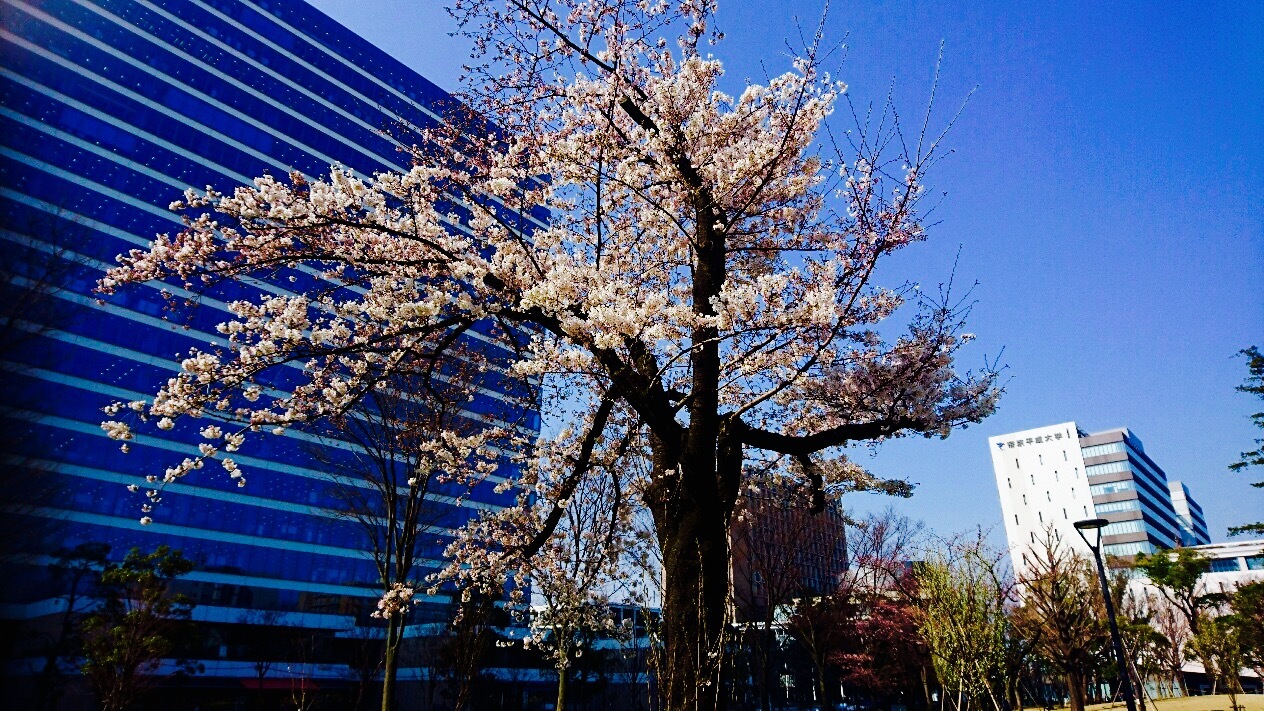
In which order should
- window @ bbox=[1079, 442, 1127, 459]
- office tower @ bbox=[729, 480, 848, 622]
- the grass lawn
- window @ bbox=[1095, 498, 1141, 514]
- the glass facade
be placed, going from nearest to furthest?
1. office tower @ bbox=[729, 480, 848, 622]
2. the grass lawn
3. the glass facade
4. window @ bbox=[1095, 498, 1141, 514]
5. window @ bbox=[1079, 442, 1127, 459]

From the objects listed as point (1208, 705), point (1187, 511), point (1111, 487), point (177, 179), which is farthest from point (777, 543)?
point (1187, 511)

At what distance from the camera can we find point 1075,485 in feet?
265

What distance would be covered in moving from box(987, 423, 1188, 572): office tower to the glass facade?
229ft

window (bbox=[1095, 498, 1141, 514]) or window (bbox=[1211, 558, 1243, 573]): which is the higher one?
window (bbox=[1095, 498, 1141, 514])

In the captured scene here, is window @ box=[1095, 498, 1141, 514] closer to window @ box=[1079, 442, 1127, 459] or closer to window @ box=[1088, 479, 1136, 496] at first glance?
window @ box=[1088, 479, 1136, 496]

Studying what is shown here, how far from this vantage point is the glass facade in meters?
36.6

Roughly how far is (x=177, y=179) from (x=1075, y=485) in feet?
331

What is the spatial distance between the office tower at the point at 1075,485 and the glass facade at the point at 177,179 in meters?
69.8

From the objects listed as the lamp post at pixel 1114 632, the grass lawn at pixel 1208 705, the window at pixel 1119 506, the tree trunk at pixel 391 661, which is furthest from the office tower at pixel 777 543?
the window at pixel 1119 506

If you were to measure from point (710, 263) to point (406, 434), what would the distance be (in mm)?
4563

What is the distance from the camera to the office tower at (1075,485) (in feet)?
258

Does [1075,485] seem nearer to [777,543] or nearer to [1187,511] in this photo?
[1187,511]

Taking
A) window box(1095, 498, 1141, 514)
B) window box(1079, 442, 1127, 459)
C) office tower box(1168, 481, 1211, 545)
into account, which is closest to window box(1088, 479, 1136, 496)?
window box(1095, 498, 1141, 514)

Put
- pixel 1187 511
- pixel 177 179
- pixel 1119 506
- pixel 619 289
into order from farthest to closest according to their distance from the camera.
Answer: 1. pixel 1187 511
2. pixel 1119 506
3. pixel 177 179
4. pixel 619 289
